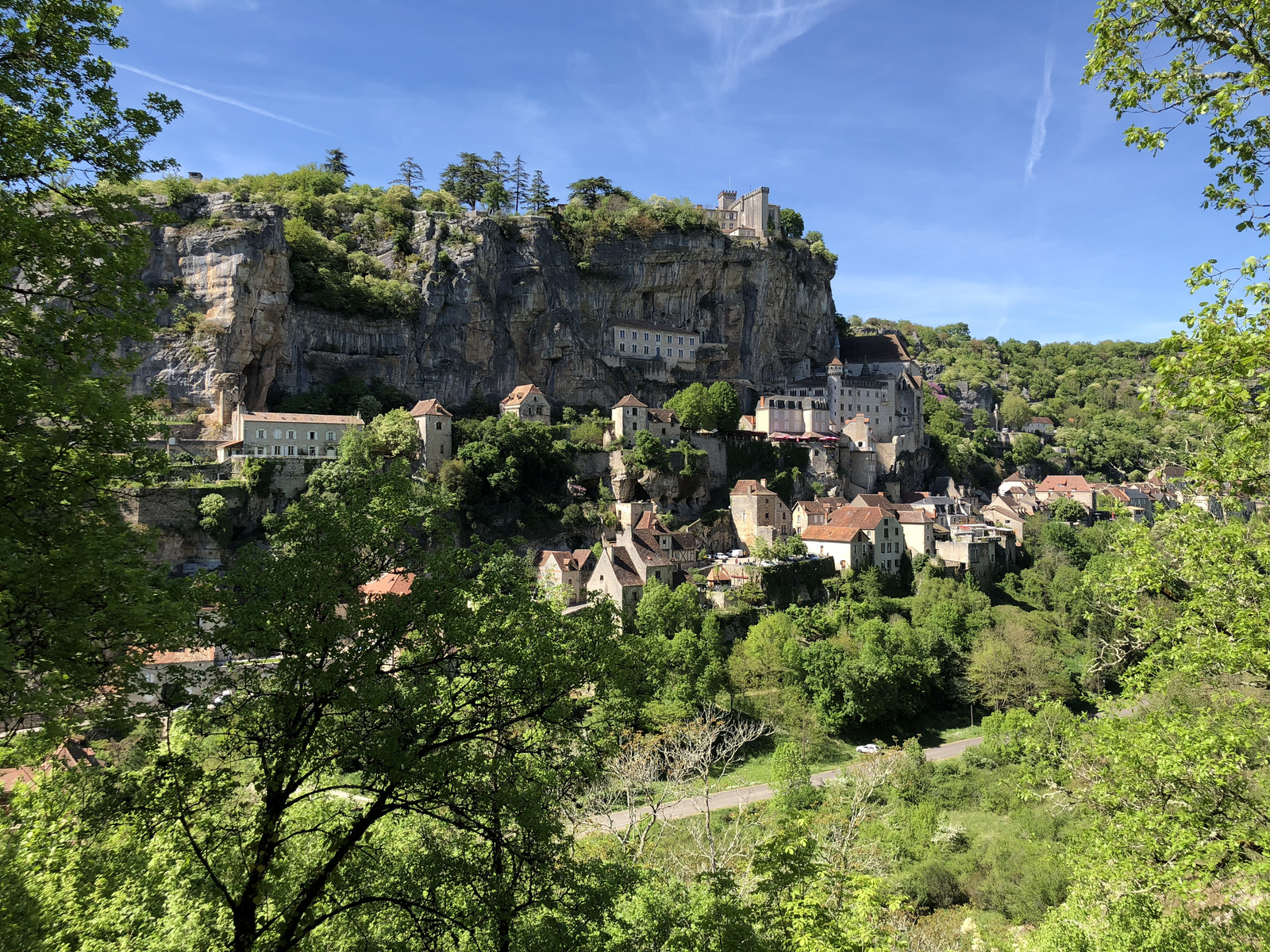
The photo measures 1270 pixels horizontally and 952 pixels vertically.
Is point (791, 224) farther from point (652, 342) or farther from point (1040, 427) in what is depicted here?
point (1040, 427)

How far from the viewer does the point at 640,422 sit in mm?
53844

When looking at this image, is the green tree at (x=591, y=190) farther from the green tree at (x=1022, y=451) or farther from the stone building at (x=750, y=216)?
the green tree at (x=1022, y=451)

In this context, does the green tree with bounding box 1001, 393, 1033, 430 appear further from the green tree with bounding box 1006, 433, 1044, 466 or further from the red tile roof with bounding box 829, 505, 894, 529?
the red tile roof with bounding box 829, 505, 894, 529

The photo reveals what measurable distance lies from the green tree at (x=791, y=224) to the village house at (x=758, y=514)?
41.3 metres

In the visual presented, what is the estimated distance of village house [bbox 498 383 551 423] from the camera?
5344cm

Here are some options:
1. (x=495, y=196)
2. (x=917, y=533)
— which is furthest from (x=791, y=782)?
(x=495, y=196)

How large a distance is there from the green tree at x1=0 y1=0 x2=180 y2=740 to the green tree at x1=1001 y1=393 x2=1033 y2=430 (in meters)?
107

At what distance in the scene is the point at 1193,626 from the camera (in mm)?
8820

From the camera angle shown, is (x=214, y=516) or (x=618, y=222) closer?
(x=214, y=516)

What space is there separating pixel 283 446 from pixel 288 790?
39.3 metres

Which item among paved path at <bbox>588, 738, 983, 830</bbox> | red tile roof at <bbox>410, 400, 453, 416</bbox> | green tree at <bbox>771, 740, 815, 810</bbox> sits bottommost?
paved path at <bbox>588, 738, 983, 830</bbox>

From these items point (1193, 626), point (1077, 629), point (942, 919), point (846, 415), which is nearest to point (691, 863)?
point (942, 919)

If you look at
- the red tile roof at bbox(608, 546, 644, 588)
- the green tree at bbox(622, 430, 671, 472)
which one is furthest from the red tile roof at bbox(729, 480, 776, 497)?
the red tile roof at bbox(608, 546, 644, 588)

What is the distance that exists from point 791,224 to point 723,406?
33821 millimetres
